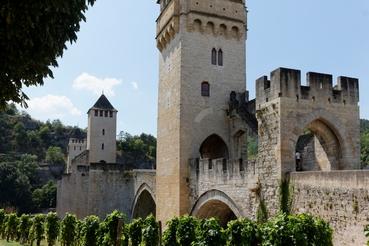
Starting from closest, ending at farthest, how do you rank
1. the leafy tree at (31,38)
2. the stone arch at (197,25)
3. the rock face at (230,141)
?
the leafy tree at (31,38) < the rock face at (230,141) < the stone arch at (197,25)

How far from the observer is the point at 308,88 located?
14711mm

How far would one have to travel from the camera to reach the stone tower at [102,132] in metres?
47.8

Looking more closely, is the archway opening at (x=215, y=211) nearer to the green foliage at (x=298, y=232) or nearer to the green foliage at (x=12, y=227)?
the green foliage at (x=298, y=232)

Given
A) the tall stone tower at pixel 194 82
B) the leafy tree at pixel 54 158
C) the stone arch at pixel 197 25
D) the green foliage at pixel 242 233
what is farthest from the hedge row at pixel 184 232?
the leafy tree at pixel 54 158

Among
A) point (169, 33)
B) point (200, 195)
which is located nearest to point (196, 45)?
point (169, 33)

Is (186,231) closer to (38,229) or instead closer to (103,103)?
(38,229)

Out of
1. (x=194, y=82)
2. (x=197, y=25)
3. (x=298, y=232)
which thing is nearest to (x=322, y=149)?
(x=298, y=232)

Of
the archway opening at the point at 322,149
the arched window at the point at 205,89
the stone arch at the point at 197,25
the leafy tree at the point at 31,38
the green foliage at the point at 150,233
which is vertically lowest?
the green foliage at the point at 150,233

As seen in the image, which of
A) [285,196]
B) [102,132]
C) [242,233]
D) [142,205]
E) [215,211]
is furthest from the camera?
[102,132]

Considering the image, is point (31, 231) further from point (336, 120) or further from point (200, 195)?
point (336, 120)

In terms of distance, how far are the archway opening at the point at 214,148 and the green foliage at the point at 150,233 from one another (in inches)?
337

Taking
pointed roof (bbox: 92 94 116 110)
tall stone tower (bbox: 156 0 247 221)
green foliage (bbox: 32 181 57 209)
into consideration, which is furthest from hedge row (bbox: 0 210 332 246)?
A: green foliage (bbox: 32 181 57 209)

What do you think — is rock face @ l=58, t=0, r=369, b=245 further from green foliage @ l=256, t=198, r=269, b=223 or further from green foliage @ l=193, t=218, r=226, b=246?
green foliage @ l=193, t=218, r=226, b=246

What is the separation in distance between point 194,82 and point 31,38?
51.1 ft
